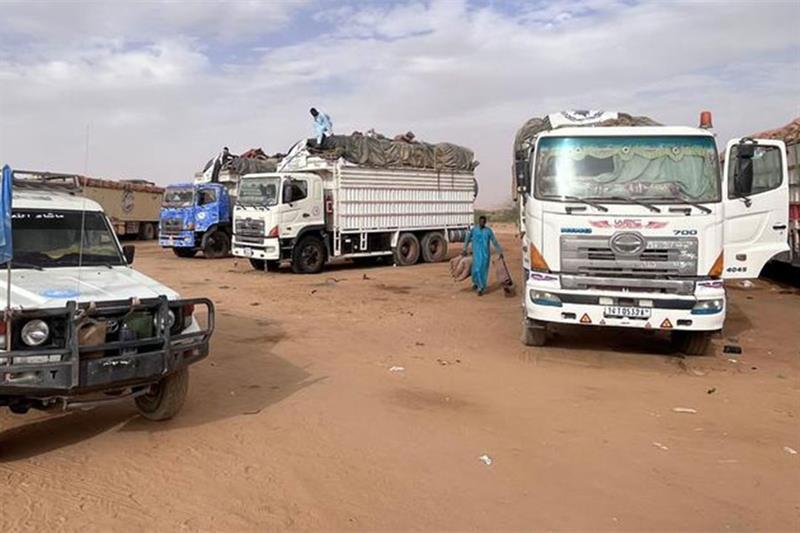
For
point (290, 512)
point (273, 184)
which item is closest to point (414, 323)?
point (290, 512)

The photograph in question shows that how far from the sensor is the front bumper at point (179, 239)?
21.8 metres

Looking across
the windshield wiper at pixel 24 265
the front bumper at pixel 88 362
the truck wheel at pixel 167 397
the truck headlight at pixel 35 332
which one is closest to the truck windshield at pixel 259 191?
the windshield wiper at pixel 24 265

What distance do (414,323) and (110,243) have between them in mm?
5087

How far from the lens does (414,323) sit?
10.1m

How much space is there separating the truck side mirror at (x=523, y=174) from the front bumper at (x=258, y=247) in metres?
9.81

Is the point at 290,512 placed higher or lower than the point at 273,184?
lower

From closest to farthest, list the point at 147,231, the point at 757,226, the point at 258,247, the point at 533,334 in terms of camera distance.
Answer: the point at 533,334, the point at 757,226, the point at 258,247, the point at 147,231

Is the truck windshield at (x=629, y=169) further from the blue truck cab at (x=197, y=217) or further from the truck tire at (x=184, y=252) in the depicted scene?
the truck tire at (x=184, y=252)

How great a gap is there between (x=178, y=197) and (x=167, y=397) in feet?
60.2

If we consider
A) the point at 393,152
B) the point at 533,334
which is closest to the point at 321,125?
the point at 393,152

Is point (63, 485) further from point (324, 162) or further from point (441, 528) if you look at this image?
point (324, 162)

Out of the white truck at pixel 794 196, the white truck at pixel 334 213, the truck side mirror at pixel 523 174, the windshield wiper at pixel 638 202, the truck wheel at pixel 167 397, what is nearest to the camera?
the truck wheel at pixel 167 397

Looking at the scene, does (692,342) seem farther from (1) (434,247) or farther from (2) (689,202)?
(1) (434,247)

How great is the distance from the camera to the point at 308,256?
1759 cm
